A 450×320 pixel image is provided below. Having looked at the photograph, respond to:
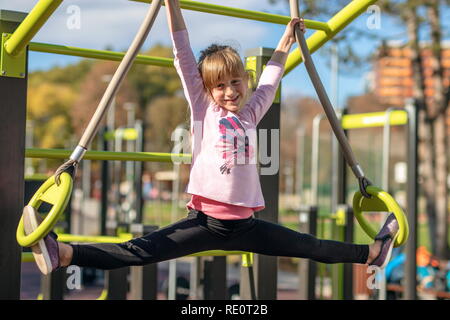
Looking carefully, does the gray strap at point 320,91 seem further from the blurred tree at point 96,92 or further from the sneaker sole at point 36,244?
the blurred tree at point 96,92

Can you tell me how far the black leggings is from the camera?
253 centimetres

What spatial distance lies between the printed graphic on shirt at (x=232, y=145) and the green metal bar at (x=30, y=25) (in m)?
0.81

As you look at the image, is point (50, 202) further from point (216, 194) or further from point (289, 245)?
point (289, 245)

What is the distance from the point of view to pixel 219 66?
2621 millimetres

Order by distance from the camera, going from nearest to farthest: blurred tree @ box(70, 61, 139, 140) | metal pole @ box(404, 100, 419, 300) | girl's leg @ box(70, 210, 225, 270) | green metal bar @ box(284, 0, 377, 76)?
girl's leg @ box(70, 210, 225, 270), green metal bar @ box(284, 0, 377, 76), metal pole @ box(404, 100, 419, 300), blurred tree @ box(70, 61, 139, 140)

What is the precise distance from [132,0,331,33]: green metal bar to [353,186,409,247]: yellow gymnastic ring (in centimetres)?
97

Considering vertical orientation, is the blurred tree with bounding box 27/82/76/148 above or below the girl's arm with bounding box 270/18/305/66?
above

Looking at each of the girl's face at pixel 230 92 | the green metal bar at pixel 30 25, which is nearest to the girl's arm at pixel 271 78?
the girl's face at pixel 230 92

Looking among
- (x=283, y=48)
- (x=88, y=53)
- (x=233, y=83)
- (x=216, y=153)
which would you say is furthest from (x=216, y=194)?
(x=88, y=53)

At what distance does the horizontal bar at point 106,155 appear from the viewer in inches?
122

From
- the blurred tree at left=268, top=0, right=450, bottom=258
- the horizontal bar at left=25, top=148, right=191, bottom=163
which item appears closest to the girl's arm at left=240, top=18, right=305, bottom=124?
the horizontal bar at left=25, top=148, right=191, bottom=163

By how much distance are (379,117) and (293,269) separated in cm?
780

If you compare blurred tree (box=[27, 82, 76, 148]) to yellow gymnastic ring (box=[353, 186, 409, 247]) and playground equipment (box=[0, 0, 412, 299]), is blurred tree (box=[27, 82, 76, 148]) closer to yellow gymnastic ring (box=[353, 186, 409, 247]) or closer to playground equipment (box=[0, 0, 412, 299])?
playground equipment (box=[0, 0, 412, 299])
